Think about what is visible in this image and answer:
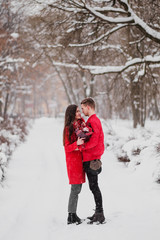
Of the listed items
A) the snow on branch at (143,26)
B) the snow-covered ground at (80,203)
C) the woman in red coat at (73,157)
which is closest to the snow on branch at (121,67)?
the snow on branch at (143,26)

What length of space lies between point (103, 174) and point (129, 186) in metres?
1.24

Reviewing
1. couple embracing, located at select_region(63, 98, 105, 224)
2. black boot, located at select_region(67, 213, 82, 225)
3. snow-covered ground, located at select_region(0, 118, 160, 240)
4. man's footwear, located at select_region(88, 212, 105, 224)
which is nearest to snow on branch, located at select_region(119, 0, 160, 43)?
snow-covered ground, located at select_region(0, 118, 160, 240)

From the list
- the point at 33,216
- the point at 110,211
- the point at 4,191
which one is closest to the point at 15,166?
the point at 4,191

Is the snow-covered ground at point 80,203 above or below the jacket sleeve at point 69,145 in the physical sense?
below

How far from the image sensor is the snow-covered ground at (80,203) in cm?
304

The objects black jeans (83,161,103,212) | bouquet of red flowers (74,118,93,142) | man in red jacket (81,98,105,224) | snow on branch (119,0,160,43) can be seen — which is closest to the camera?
bouquet of red flowers (74,118,93,142)

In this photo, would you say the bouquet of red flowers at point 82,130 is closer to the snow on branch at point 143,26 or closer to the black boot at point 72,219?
the black boot at point 72,219

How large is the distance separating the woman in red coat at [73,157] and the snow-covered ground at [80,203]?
0.35 meters

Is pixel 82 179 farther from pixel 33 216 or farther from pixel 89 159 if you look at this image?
pixel 33 216

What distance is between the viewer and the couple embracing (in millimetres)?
3160

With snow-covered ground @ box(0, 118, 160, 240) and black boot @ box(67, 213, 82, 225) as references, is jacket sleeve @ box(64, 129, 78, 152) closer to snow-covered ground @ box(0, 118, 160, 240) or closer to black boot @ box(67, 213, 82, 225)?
black boot @ box(67, 213, 82, 225)

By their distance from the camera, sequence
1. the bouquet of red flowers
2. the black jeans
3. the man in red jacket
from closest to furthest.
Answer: the bouquet of red flowers
the man in red jacket
the black jeans

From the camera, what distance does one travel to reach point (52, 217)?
3.70 metres

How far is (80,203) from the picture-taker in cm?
429
